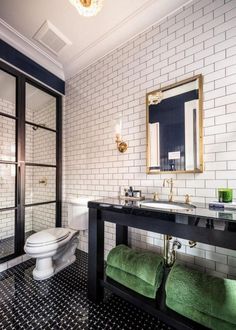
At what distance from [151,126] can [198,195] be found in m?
0.80

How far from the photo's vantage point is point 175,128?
5.40 feet

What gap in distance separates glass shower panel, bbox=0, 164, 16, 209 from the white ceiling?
1.55 metres

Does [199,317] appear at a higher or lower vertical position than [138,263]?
lower

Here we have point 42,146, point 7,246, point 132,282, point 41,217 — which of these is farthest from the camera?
point 42,146

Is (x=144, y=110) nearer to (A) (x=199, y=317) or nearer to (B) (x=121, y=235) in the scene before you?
(B) (x=121, y=235)

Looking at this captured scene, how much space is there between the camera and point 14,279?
1872 millimetres

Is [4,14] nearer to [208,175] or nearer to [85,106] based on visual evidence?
[85,106]

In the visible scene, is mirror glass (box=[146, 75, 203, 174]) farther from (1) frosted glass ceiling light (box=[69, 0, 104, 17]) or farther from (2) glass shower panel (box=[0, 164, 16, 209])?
(2) glass shower panel (box=[0, 164, 16, 209])

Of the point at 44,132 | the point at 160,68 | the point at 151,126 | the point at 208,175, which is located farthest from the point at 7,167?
the point at 208,175

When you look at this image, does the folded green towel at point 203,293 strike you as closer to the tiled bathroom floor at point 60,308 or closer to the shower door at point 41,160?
the tiled bathroom floor at point 60,308

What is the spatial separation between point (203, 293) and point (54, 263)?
66.1 inches

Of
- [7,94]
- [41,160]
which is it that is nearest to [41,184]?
[41,160]

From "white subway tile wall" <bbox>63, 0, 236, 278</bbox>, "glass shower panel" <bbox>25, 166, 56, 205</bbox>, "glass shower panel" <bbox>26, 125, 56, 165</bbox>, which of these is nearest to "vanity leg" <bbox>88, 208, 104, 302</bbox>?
A: "white subway tile wall" <bbox>63, 0, 236, 278</bbox>

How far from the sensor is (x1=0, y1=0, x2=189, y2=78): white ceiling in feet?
5.63
